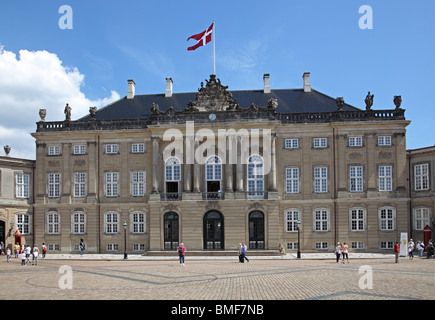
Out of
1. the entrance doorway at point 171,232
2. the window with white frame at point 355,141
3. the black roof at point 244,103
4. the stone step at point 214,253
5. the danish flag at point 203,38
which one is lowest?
the stone step at point 214,253

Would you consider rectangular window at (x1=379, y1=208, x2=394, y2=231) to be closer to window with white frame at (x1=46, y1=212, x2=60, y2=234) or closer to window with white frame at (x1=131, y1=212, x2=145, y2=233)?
window with white frame at (x1=131, y1=212, x2=145, y2=233)

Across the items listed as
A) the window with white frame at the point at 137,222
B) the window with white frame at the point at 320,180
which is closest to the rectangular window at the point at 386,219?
the window with white frame at the point at 320,180

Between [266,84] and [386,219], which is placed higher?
[266,84]

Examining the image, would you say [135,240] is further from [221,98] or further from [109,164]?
[221,98]

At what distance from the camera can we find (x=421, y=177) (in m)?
45.6

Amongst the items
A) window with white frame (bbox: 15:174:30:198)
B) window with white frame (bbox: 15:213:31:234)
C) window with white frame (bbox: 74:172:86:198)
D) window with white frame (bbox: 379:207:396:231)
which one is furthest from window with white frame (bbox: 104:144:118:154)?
window with white frame (bbox: 379:207:396:231)

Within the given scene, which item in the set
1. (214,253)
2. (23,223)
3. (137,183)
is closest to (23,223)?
(23,223)

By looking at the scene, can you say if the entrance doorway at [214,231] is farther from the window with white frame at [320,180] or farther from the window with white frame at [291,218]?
the window with white frame at [320,180]

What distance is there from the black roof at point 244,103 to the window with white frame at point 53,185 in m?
7.31

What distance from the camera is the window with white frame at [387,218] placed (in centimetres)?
4572

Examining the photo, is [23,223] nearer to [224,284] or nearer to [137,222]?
[137,222]

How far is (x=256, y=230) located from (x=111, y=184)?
15988mm

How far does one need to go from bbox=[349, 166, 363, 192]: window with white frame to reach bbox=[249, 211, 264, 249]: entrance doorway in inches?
379
